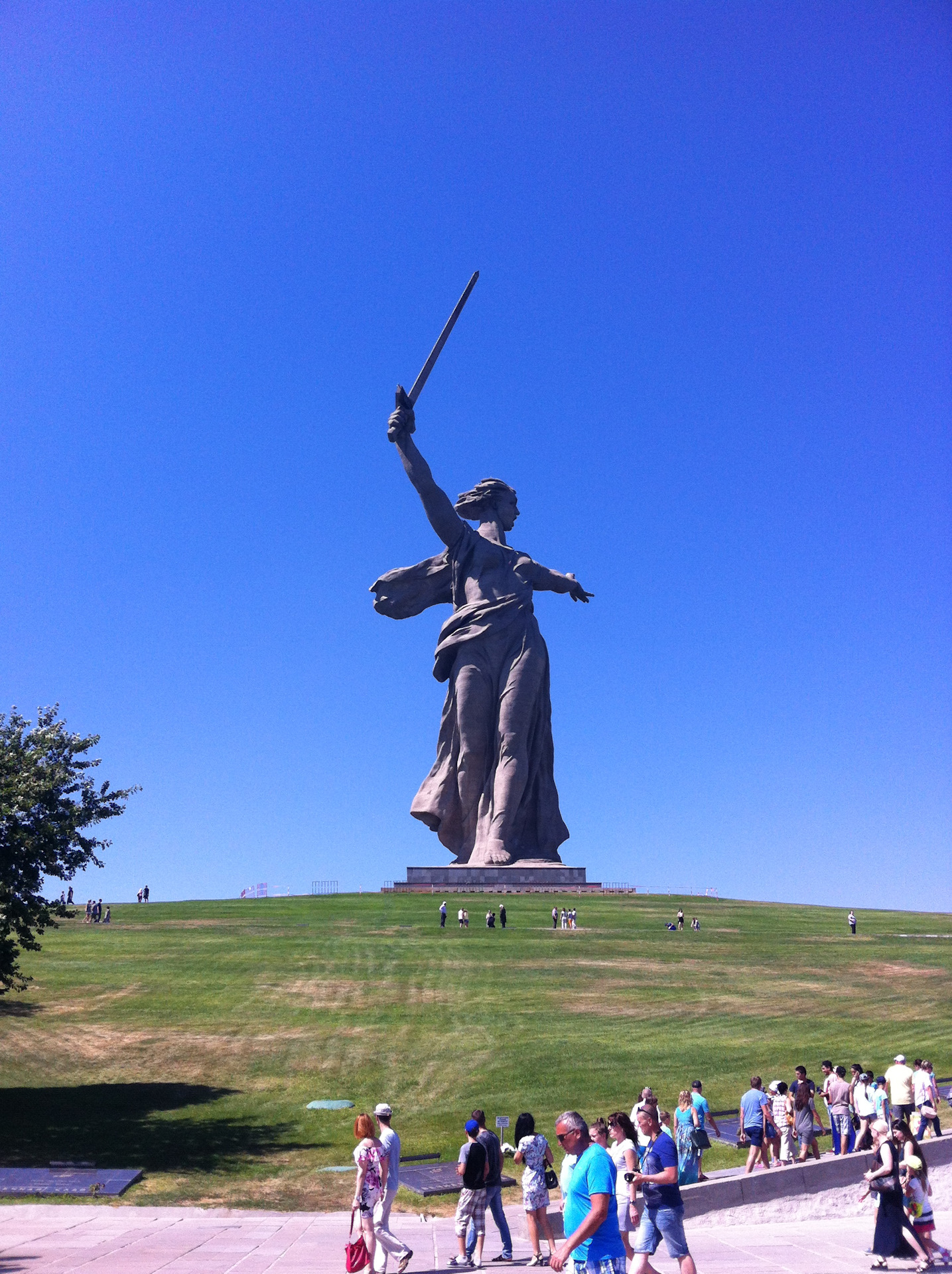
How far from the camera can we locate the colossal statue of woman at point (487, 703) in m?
50.0

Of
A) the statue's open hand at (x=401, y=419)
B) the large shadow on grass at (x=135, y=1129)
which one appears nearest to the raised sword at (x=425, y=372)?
the statue's open hand at (x=401, y=419)

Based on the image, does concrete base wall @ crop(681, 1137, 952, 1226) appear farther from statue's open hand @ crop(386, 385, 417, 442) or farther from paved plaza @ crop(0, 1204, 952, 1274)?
statue's open hand @ crop(386, 385, 417, 442)

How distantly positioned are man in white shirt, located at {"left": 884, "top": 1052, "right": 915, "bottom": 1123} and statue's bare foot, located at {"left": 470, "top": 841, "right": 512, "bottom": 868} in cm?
3398

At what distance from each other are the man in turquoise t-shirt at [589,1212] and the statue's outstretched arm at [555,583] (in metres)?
46.1

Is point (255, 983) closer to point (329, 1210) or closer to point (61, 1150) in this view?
point (61, 1150)

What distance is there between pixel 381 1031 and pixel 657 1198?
11.3 m

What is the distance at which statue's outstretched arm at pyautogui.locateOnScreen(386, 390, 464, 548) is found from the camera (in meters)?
46.6

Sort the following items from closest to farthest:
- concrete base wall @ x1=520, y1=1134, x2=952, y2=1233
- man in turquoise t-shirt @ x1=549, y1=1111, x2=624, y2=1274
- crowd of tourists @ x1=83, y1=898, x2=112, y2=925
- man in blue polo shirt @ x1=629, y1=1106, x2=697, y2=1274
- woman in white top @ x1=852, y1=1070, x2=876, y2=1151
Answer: man in turquoise t-shirt @ x1=549, y1=1111, x2=624, y2=1274 → man in blue polo shirt @ x1=629, y1=1106, x2=697, y2=1274 → concrete base wall @ x1=520, y1=1134, x2=952, y2=1233 → woman in white top @ x1=852, y1=1070, x2=876, y2=1151 → crowd of tourists @ x1=83, y1=898, x2=112, y2=925

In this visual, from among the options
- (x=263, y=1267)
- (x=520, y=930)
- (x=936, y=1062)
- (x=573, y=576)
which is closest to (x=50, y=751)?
(x=263, y=1267)

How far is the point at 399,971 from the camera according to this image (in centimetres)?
2420

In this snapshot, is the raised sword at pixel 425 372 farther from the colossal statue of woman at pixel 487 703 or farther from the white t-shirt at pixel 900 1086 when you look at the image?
the white t-shirt at pixel 900 1086

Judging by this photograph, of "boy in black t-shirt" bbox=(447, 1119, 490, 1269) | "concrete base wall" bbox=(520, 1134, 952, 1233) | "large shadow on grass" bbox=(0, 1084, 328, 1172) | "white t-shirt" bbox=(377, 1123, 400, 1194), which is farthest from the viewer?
"large shadow on grass" bbox=(0, 1084, 328, 1172)

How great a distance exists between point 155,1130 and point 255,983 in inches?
314

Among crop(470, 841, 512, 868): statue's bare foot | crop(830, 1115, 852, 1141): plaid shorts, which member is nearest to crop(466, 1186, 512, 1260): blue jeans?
crop(830, 1115, 852, 1141): plaid shorts
